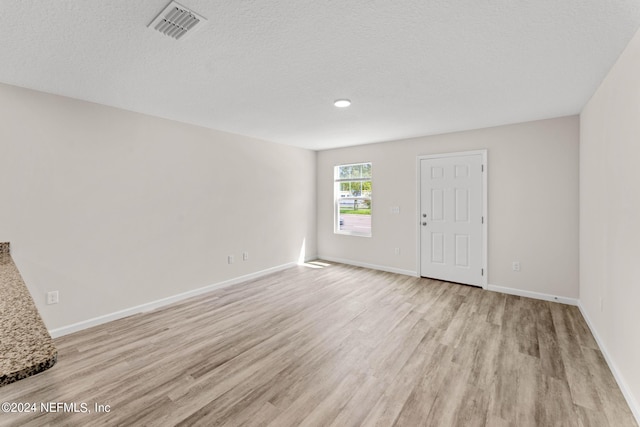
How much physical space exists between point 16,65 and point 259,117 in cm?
216

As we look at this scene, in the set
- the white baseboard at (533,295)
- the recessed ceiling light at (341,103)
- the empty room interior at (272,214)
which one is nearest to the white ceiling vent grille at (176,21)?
the empty room interior at (272,214)

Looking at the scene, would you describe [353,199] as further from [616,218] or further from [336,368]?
[616,218]

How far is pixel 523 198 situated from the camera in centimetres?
399

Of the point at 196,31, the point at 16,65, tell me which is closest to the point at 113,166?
the point at 16,65

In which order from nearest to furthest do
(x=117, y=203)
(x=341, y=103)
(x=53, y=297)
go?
(x=53, y=297) < (x=341, y=103) < (x=117, y=203)

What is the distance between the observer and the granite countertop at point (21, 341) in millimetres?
780

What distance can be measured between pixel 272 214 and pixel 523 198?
3.96m

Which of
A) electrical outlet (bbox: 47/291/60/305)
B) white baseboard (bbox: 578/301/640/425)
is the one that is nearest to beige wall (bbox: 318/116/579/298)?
white baseboard (bbox: 578/301/640/425)

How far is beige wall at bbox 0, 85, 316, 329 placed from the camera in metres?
2.73

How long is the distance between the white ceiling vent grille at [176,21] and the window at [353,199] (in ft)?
13.9

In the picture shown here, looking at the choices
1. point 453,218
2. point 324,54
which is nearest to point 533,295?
point 453,218

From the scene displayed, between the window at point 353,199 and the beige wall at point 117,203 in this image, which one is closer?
the beige wall at point 117,203

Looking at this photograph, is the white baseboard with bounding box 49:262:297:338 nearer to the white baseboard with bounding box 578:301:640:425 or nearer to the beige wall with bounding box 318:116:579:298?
the beige wall with bounding box 318:116:579:298

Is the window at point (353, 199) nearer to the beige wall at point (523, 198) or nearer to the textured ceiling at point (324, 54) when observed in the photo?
the beige wall at point (523, 198)
